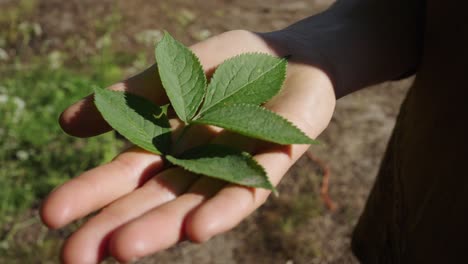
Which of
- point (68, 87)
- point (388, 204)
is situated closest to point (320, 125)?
point (388, 204)

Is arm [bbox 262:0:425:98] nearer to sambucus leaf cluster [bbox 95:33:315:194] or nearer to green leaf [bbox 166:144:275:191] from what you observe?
sambucus leaf cluster [bbox 95:33:315:194]

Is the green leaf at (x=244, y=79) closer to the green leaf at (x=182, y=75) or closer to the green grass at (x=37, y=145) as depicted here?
the green leaf at (x=182, y=75)

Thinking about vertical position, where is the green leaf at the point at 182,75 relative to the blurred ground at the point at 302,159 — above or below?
above

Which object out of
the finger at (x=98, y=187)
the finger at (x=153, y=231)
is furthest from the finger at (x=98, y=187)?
the finger at (x=153, y=231)

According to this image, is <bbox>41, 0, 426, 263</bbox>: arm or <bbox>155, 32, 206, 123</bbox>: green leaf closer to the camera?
<bbox>41, 0, 426, 263</bbox>: arm

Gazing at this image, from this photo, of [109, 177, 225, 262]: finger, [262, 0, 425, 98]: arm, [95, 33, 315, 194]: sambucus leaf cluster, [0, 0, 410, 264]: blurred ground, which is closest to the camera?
[109, 177, 225, 262]: finger

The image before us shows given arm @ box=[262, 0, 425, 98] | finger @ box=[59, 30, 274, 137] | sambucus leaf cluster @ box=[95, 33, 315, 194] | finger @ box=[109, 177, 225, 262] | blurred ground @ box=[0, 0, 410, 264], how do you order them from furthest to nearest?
blurred ground @ box=[0, 0, 410, 264] < arm @ box=[262, 0, 425, 98] < finger @ box=[59, 30, 274, 137] < sambucus leaf cluster @ box=[95, 33, 315, 194] < finger @ box=[109, 177, 225, 262]

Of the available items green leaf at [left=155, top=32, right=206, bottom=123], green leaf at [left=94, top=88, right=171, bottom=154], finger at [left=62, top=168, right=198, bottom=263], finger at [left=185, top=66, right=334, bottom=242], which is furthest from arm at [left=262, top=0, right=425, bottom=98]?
finger at [left=62, top=168, right=198, bottom=263]
